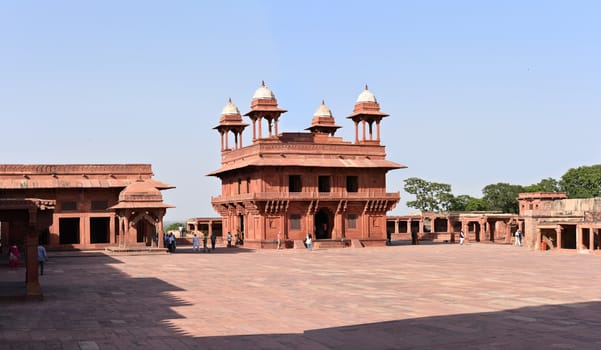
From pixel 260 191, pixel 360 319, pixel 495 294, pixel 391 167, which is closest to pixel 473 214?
pixel 391 167

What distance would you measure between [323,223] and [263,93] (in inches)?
400

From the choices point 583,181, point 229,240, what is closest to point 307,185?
point 229,240

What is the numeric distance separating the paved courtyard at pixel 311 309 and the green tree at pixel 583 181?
73815 mm

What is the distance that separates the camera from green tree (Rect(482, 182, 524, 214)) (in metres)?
107

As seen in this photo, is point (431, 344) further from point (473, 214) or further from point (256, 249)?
point (473, 214)

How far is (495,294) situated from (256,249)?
96.5 feet

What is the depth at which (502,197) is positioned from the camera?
354 ft

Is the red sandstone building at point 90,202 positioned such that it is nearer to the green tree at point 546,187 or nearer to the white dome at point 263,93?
the white dome at point 263,93

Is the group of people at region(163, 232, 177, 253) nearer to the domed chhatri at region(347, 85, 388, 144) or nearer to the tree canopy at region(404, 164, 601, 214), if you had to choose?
the domed chhatri at region(347, 85, 388, 144)

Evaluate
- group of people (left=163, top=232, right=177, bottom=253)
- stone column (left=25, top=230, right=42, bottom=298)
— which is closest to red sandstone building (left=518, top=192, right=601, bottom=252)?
group of people (left=163, top=232, right=177, bottom=253)

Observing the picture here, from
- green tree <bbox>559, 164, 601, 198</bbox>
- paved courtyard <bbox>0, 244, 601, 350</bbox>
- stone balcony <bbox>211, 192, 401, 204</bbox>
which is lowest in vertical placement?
paved courtyard <bbox>0, 244, 601, 350</bbox>

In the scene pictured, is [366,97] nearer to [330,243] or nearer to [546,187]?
[330,243]

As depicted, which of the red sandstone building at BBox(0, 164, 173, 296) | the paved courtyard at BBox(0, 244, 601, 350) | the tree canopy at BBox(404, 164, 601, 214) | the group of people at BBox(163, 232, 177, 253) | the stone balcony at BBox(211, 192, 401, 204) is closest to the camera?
the paved courtyard at BBox(0, 244, 601, 350)

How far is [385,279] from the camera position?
24812mm
